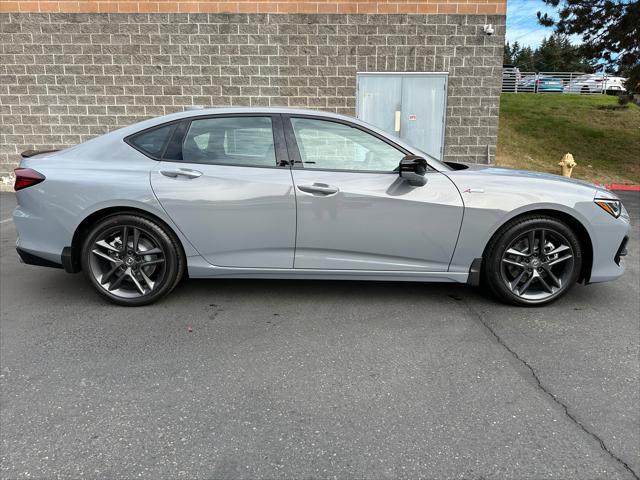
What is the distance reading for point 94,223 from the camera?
12.8ft

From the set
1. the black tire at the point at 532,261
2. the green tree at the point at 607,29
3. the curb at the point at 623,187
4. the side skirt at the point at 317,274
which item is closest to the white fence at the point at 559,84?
the green tree at the point at 607,29

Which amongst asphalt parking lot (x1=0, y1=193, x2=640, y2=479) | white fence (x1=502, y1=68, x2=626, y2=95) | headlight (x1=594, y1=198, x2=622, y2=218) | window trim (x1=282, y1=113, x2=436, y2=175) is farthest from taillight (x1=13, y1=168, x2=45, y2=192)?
white fence (x1=502, y1=68, x2=626, y2=95)

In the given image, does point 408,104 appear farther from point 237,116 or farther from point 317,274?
point 317,274

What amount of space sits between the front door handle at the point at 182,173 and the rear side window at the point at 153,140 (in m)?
0.19

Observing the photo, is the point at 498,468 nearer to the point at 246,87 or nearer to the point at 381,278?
the point at 381,278

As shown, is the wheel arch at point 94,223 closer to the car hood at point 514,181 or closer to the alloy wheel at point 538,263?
the car hood at point 514,181

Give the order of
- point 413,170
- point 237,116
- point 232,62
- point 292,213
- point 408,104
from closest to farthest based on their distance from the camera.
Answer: point 413,170
point 292,213
point 237,116
point 232,62
point 408,104

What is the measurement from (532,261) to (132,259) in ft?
10.4

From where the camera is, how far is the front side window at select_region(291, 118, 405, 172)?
388cm

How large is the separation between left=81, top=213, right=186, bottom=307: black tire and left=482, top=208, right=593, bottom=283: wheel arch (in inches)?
99.0

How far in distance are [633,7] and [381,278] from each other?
13.9 m

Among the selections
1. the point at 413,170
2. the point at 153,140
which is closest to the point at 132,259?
the point at 153,140

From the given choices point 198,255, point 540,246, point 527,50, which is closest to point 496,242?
point 540,246

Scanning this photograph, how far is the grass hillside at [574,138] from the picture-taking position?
45.9 feet
